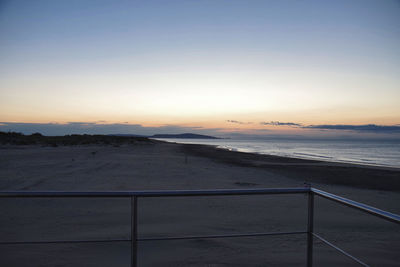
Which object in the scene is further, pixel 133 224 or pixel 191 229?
pixel 191 229

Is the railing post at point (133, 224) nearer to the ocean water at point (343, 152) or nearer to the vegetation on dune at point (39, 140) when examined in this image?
the ocean water at point (343, 152)

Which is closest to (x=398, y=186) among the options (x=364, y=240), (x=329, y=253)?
(x=364, y=240)

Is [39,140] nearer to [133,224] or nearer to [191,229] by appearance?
[191,229]

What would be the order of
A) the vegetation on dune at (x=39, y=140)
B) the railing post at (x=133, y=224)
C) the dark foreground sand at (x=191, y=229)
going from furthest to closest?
the vegetation on dune at (x=39, y=140), the dark foreground sand at (x=191, y=229), the railing post at (x=133, y=224)

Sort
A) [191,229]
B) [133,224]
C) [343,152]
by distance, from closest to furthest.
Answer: [133,224] < [191,229] < [343,152]

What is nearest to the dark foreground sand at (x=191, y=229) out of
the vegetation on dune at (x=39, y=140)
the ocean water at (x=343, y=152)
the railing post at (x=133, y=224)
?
the railing post at (x=133, y=224)

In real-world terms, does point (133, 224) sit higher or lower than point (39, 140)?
higher

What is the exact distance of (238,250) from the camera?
13.2ft

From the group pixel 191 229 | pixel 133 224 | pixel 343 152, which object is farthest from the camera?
pixel 343 152

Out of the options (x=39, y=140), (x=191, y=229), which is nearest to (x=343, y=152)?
(x=191, y=229)

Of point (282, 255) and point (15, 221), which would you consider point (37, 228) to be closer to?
point (15, 221)

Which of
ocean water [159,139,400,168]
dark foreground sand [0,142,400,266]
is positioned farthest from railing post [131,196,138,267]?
ocean water [159,139,400,168]

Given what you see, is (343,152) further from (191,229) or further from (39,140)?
(39,140)

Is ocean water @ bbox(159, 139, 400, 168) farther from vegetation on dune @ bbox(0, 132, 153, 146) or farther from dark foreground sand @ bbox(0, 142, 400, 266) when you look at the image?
vegetation on dune @ bbox(0, 132, 153, 146)
